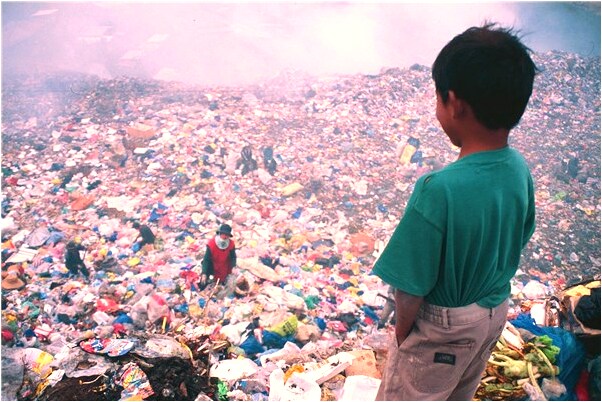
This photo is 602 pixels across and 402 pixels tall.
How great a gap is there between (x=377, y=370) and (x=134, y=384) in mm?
1529

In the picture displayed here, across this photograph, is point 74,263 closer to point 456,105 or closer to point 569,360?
point 456,105

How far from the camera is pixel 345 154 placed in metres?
6.01

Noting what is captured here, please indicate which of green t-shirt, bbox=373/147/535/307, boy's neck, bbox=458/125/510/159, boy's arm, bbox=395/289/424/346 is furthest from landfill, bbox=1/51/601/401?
boy's neck, bbox=458/125/510/159

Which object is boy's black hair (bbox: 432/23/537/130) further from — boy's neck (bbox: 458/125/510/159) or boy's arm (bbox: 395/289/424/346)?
boy's arm (bbox: 395/289/424/346)

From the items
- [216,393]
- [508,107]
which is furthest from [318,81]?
[508,107]

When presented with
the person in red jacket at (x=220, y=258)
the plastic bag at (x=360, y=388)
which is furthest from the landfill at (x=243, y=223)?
the person in red jacket at (x=220, y=258)

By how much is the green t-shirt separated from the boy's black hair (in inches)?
5.0

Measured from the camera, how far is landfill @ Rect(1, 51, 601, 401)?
8.68 feet

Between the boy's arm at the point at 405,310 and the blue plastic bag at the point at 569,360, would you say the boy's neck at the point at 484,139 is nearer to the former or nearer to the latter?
Result: the boy's arm at the point at 405,310

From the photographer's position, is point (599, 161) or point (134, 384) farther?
point (599, 161)

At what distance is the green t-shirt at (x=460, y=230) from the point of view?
3.53 ft

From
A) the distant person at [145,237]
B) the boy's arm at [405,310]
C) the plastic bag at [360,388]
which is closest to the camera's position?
the boy's arm at [405,310]

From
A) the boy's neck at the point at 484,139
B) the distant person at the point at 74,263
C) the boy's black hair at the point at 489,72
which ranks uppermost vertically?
the boy's black hair at the point at 489,72

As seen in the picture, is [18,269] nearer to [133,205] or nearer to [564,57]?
[133,205]
